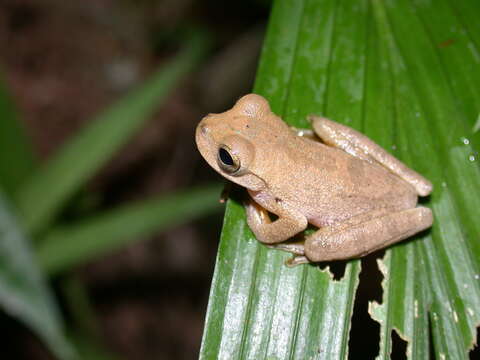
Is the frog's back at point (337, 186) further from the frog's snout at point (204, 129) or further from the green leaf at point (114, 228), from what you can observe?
the green leaf at point (114, 228)

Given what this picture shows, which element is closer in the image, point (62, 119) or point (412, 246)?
point (412, 246)

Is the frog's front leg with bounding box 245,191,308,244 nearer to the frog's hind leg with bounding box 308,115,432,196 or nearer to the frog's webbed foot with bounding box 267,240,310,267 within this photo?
the frog's webbed foot with bounding box 267,240,310,267

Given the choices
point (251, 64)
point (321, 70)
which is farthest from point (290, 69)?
point (251, 64)

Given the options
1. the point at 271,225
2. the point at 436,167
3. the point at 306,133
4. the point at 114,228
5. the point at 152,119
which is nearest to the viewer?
the point at 271,225

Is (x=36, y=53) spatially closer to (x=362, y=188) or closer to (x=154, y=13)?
→ (x=154, y=13)

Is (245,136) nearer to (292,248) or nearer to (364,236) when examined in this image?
(292,248)

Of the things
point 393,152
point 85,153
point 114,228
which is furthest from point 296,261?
point 85,153

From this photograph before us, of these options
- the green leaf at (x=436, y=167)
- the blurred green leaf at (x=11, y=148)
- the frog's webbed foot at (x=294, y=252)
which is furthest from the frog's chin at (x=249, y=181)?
the blurred green leaf at (x=11, y=148)
